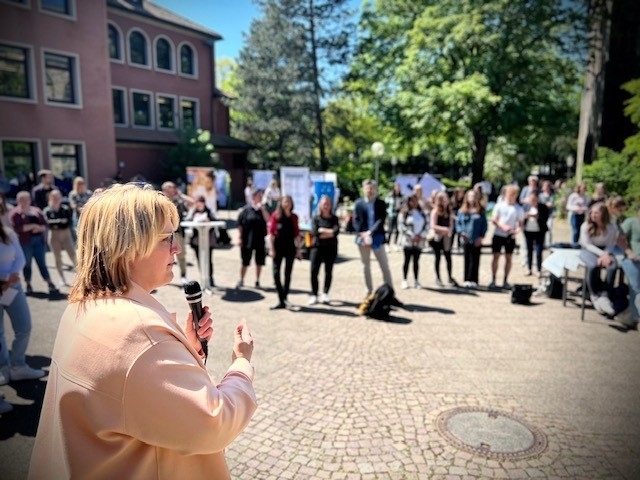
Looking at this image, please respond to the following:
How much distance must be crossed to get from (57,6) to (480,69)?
2018 centimetres

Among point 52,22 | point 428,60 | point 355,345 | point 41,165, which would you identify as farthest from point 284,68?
point 355,345

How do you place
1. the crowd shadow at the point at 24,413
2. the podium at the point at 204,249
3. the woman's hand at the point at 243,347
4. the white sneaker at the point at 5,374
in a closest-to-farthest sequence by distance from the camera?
the woman's hand at the point at 243,347
the crowd shadow at the point at 24,413
the white sneaker at the point at 5,374
the podium at the point at 204,249

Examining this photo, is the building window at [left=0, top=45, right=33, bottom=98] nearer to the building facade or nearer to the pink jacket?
the building facade

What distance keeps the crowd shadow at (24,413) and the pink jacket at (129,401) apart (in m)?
3.10

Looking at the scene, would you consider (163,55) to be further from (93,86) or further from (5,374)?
(5,374)

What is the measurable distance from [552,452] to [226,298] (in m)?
6.01

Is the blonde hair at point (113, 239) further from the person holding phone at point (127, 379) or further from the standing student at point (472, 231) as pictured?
the standing student at point (472, 231)

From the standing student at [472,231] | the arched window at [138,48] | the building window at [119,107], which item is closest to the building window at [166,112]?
the building window at [119,107]

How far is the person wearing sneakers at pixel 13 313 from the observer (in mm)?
4602

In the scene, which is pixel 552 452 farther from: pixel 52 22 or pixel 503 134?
pixel 52 22

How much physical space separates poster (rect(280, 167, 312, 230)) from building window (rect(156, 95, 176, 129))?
2043 cm

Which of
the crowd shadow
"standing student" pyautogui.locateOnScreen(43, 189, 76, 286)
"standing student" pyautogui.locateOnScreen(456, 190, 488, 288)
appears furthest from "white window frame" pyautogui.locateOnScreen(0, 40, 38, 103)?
"standing student" pyautogui.locateOnScreen(456, 190, 488, 288)

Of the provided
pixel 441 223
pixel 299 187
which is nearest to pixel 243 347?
pixel 441 223

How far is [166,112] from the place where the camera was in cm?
3028
